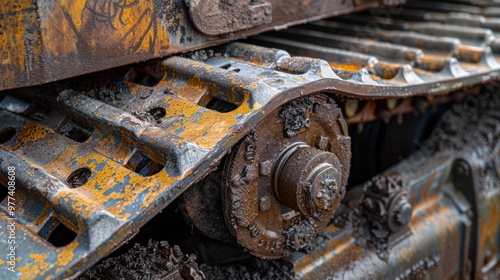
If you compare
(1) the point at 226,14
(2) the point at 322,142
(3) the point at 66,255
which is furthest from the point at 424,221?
(3) the point at 66,255

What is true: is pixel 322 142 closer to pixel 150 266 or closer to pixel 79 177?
pixel 150 266

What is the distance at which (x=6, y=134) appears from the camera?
7.44 ft

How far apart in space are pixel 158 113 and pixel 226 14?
0.54 metres

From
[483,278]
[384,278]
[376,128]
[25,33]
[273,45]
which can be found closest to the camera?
[25,33]

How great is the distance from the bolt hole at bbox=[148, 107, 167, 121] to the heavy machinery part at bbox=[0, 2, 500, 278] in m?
0.01

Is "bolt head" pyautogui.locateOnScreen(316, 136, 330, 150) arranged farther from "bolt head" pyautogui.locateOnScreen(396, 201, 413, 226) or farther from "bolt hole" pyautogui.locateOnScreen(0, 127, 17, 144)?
"bolt hole" pyautogui.locateOnScreen(0, 127, 17, 144)

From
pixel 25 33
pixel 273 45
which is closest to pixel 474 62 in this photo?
pixel 273 45

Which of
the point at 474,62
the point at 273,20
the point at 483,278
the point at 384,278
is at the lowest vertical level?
the point at 483,278

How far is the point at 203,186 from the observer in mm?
2051

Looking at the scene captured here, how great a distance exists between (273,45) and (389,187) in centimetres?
86

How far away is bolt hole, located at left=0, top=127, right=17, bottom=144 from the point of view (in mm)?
2246

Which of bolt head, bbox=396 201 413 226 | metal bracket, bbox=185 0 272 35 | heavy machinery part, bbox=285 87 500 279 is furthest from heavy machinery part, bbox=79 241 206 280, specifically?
bolt head, bbox=396 201 413 226

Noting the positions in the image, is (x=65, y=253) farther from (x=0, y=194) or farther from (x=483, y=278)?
(x=483, y=278)

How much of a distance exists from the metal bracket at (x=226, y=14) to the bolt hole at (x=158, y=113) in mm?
409
